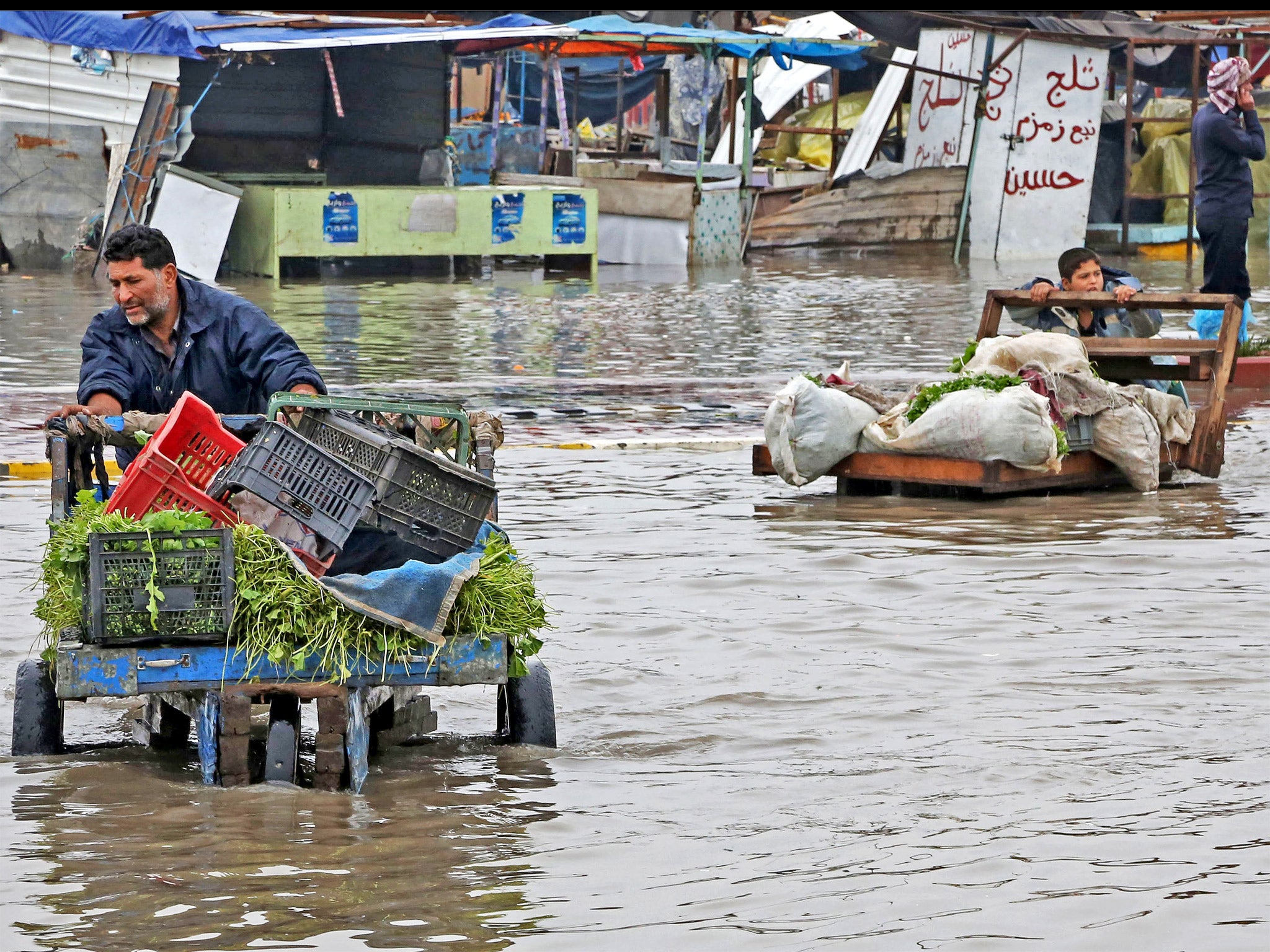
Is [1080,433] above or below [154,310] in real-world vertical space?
below

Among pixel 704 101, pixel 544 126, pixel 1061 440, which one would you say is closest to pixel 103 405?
pixel 1061 440

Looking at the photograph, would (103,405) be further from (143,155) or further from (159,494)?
(143,155)

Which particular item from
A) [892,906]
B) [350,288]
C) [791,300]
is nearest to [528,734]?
[892,906]

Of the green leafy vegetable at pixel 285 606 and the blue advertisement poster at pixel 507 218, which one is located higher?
the blue advertisement poster at pixel 507 218

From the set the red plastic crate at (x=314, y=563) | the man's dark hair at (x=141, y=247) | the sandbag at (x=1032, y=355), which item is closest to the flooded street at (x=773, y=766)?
the red plastic crate at (x=314, y=563)

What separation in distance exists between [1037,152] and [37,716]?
24.5 m

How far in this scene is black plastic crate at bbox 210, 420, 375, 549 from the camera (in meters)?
4.90

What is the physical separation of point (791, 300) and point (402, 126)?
321 inches

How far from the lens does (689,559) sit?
8156mm

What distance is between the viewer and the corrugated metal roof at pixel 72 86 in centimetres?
2272

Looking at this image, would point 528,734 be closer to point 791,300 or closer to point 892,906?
point 892,906

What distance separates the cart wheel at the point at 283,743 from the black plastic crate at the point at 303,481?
1.41 feet

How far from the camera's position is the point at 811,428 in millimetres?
9531

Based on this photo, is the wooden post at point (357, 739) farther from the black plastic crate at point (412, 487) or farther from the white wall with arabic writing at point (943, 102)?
the white wall with arabic writing at point (943, 102)
